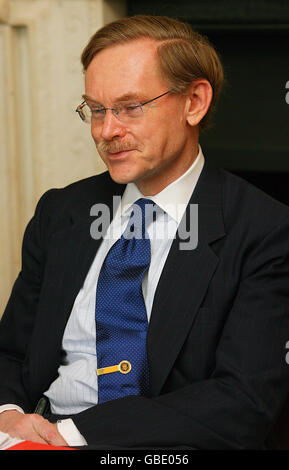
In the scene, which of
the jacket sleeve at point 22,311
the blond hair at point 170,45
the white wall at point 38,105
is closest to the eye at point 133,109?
the blond hair at point 170,45

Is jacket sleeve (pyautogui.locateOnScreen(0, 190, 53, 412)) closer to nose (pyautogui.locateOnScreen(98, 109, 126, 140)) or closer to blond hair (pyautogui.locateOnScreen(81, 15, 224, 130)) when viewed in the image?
nose (pyautogui.locateOnScreen(98, 109, 126, 140))

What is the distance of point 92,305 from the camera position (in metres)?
1.96

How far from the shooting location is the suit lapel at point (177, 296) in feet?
5.94

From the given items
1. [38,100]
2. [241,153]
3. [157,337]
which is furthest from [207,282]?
[38,100]

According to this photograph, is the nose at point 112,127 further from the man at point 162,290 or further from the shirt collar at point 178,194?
the shirt collar at point 178,194

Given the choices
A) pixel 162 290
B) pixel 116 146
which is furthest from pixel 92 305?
pixel 116 146

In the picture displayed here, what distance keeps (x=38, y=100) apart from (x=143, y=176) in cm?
111

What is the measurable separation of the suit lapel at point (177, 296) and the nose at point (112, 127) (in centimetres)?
32

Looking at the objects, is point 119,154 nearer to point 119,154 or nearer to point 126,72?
point 119,154

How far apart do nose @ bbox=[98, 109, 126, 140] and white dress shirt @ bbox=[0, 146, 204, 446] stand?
0.23 meters

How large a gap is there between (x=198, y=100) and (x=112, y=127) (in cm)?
29

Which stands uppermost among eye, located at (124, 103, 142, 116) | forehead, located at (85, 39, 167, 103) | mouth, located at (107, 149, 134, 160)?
forehead, located at (85, 39, 167, 103)

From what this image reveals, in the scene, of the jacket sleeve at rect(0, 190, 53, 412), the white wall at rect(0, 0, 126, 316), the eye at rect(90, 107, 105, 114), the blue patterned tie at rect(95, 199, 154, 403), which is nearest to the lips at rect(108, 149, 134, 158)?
the eye at rect(90, 107, 105, 114)

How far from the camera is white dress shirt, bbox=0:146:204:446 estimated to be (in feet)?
6.26
